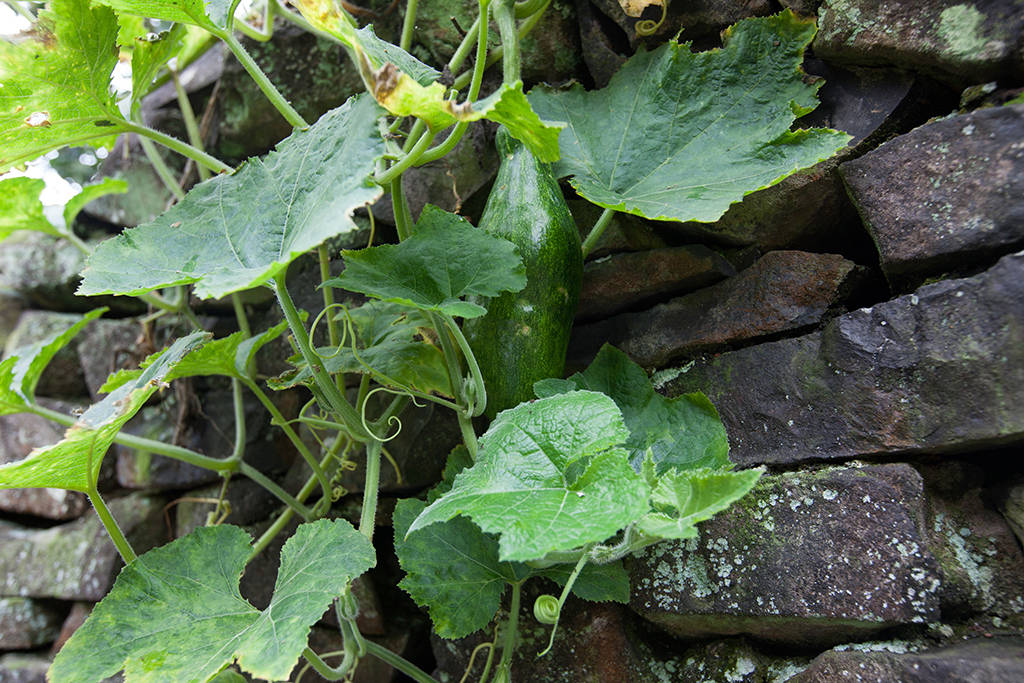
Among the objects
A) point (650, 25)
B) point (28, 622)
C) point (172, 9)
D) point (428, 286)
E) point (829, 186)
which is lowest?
point (28, 622)

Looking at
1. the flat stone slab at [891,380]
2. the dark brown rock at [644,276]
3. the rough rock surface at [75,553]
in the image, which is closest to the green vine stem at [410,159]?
the dark brown rock at [644,276]

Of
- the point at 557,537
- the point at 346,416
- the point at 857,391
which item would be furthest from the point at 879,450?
the point at 346,416

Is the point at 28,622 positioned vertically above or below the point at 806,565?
below

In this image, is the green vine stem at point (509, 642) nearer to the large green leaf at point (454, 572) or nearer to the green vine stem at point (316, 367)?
the large green leaf at point (454, 572)

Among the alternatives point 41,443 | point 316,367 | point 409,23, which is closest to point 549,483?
point 316,367

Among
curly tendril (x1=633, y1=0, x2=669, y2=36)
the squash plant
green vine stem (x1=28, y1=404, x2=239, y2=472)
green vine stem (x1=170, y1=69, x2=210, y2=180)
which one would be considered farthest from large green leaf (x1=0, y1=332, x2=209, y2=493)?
curly tendril (x1=633, y1=0, x2=669, y2=36)

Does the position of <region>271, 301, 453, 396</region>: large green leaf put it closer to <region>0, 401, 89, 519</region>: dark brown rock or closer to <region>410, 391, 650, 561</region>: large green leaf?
<region>410, 391, 650, 561</region>: large green leaf

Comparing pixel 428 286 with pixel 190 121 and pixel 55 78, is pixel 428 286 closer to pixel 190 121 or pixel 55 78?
pixel 55 78
